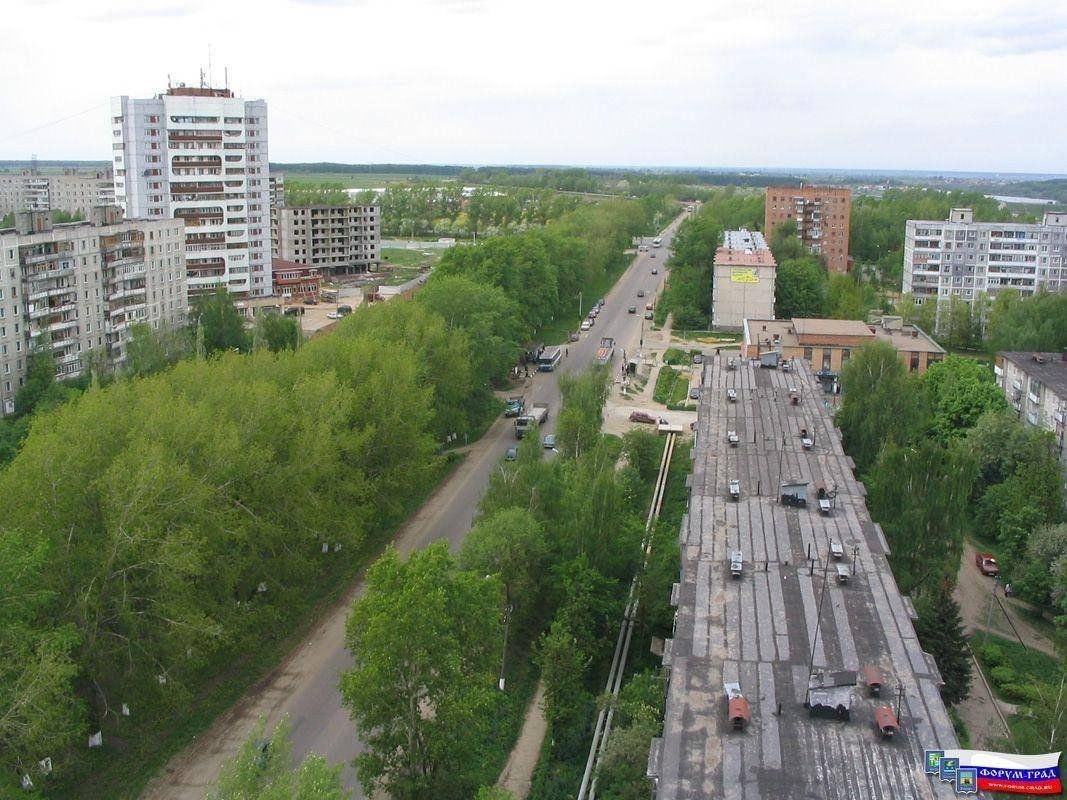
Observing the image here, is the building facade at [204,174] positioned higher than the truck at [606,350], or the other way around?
the building facade at [204,174]

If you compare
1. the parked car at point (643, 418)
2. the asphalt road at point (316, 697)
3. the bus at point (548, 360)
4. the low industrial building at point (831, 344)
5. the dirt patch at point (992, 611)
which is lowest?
the dirt patch at point (992, 611)

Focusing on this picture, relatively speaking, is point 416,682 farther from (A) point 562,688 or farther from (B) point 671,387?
(B) point 671,387

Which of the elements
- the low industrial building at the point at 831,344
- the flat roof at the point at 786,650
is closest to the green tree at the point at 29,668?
the flat roof at the point at 786,650

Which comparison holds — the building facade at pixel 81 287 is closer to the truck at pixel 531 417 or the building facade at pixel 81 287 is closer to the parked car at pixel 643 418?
the truck at pixel 531 417

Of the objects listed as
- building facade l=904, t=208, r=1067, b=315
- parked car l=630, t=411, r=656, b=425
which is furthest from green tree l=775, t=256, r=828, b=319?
parked car l=630, t=411, r=656, b=425

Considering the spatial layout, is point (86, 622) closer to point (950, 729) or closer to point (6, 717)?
point (6, 717)

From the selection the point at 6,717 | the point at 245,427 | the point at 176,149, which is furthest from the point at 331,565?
the point at 176,149
